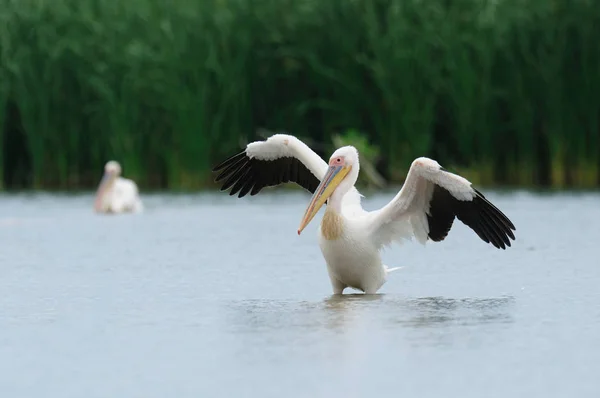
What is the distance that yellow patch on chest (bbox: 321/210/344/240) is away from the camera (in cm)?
916

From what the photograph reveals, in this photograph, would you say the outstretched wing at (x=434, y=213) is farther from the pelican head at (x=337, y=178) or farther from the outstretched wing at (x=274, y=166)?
the outstretched wing at (x=274, y=166)

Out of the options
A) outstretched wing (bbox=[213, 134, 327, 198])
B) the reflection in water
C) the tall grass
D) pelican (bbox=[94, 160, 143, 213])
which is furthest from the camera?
the tall grass

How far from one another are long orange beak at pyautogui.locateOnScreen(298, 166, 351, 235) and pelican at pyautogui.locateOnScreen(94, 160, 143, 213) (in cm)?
885

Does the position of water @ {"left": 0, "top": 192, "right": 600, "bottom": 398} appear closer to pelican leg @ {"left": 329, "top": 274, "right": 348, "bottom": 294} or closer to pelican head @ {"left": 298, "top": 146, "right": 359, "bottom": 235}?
pelican leg @ {"left": 329, "top": 274, "right": 348, "bottom": 294}

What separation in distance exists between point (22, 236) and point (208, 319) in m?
7.09

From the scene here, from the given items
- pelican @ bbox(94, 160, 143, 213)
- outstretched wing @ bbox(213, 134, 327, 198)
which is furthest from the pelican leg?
pelican @ bbox(94, 160, 143, 213)

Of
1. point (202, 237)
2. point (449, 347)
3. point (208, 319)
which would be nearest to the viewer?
point (449, 347)

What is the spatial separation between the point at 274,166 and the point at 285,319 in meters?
2.67

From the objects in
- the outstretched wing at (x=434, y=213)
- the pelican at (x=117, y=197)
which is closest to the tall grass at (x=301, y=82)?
the pelican at (x=117, y=197)

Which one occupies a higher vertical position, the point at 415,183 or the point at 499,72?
the point at 499,72

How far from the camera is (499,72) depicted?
20.0m

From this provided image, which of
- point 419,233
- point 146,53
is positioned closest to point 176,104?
point 146,53

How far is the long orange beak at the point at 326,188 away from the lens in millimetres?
9477

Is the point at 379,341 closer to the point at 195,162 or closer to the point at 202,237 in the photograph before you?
the point at 202,237
